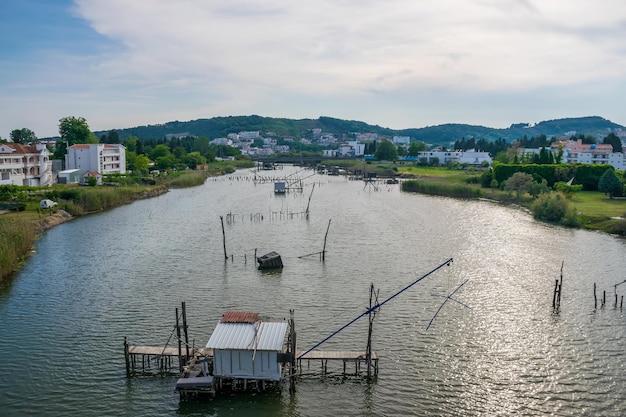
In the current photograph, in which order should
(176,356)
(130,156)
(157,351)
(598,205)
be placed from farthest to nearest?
(130,156) → (598,205) → (176,356) → (157,351)

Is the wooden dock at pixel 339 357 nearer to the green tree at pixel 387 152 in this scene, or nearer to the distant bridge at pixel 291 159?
the green tree at pixel 387 152

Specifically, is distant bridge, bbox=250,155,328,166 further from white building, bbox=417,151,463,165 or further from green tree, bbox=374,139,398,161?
white building, bbox=417,151,463,165

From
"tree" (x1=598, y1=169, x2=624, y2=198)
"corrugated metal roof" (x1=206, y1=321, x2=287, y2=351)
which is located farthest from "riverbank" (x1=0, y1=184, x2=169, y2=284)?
"tree" (x1=598, y1=169, x2=624, y2=198)

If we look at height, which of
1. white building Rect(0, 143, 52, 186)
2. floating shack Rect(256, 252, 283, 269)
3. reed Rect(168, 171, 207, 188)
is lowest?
floating shack Rect(256, 252, 283, 269)

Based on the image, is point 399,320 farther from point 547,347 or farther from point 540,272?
point 540,272

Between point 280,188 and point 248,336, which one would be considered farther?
point 280,188

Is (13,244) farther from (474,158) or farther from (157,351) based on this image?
(474,158)

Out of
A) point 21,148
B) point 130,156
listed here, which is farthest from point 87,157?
point 130,156
